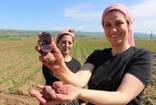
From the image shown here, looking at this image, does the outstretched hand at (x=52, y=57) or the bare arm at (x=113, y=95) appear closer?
the bare arm at (x=113, y=95)

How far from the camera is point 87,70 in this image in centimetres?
181

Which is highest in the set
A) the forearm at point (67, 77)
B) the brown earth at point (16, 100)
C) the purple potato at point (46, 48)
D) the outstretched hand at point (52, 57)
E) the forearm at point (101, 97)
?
the purple potato at point (46, 48)

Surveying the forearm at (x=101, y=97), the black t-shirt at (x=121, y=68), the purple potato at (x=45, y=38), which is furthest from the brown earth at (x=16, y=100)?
the forearm at (x=101, y=97)

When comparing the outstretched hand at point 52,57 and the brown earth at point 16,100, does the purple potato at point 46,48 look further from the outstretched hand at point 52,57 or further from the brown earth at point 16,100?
the brown earth at point 16,100

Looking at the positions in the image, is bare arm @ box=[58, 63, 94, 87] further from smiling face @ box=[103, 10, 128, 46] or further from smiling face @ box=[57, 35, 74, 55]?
smiling face @ box=[57, 35, 74, 55]

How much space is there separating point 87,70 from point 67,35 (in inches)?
Answer: 48.4

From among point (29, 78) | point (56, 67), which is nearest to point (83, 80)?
point (56, 67)

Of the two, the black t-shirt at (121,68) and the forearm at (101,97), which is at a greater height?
the black t-shirt at (121,68)

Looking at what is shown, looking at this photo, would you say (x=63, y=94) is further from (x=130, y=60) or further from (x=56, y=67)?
(x=130, y=60)

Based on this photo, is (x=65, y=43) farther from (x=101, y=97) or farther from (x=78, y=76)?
(x=101, y=97)

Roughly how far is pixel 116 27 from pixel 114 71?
541mm

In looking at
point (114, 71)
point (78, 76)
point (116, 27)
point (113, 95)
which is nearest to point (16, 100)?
point (78, 76)

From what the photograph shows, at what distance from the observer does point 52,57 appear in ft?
4.54

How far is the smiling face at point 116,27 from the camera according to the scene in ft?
5.00
